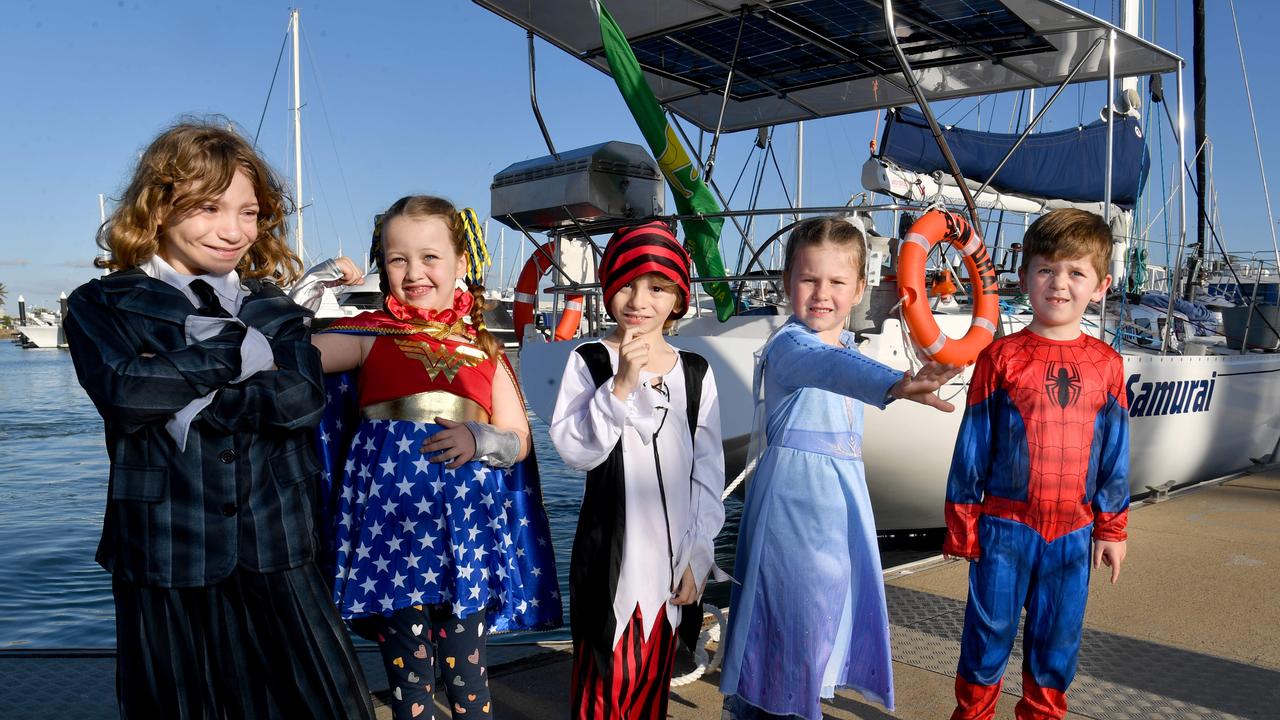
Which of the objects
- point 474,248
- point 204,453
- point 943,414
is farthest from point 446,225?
point 943,414

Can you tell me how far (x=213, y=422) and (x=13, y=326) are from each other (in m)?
107

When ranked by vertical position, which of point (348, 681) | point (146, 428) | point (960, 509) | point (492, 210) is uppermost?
point (492, 210)

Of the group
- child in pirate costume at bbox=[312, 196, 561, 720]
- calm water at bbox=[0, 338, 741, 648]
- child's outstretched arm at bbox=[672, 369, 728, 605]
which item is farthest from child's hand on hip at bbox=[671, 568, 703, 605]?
calm water at bbox=[0, 338, 741, 648]

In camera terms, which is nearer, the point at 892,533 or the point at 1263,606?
the point at 1263,606

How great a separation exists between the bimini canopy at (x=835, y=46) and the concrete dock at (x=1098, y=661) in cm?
301

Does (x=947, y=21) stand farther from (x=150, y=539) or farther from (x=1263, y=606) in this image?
(x=150, y=539)

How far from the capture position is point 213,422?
161 centimetres

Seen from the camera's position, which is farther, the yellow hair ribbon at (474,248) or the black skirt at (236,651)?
the yellow hair ribbon at (474,248)

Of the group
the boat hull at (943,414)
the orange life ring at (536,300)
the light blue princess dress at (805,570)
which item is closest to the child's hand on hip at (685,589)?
the light blue princess dress at (805,570)

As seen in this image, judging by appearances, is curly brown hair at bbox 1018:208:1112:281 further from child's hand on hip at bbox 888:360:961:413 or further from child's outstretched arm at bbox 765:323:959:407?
child's hand on hip at bbox 888:360:961:413

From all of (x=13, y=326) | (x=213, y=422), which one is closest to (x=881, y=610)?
(x=213, y=422)

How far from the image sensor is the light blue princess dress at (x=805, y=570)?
6.77 ft

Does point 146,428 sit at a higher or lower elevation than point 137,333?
lower

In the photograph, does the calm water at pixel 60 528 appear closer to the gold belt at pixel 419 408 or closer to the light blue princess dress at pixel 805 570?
the gold belt at pixel 419 408
